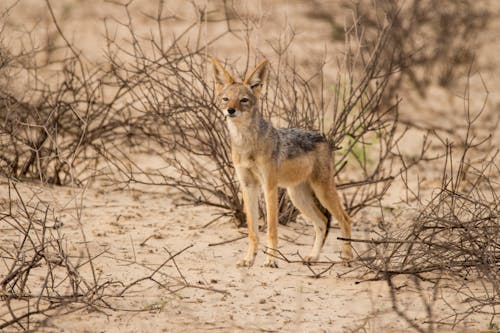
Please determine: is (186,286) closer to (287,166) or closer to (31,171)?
(287,166)

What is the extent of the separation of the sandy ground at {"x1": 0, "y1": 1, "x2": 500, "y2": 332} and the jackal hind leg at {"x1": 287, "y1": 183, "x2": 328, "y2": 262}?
0.23 m

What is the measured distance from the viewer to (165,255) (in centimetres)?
680

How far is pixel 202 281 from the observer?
5977 mm

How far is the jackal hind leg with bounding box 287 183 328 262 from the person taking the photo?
7.26 metres

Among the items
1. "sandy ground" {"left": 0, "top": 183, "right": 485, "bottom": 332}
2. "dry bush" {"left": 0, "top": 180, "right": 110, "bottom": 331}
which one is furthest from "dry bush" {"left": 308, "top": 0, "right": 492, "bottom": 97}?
"dry bush" {"left": 0, "top": 180, "right": 110, "bottom": 331}

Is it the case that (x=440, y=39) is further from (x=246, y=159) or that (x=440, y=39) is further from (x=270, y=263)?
(x=270, y=263)

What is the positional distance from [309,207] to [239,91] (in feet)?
4.16

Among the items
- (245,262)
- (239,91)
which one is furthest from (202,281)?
(239,91)

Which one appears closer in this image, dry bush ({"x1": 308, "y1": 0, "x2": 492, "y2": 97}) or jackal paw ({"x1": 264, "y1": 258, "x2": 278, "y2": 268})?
jackal paw ({"x1": 264, "y1": 258, "x2": 278, "y2": 268})

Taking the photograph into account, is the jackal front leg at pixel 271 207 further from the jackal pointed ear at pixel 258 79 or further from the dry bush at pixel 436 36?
the dry bush at pixel 436 36

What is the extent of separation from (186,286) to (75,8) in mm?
12700

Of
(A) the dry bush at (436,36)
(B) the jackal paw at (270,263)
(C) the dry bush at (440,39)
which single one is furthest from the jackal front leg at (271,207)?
(C) the dry bush at (440,39)

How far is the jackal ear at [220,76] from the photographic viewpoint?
22.6 feet

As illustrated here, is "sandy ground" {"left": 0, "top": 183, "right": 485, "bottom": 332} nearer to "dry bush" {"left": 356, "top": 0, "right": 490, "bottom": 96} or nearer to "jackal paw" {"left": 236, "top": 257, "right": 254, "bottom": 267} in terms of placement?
"jackal paw" {"left": 236, "top": 257, "right": 254, "bottom": 267}
